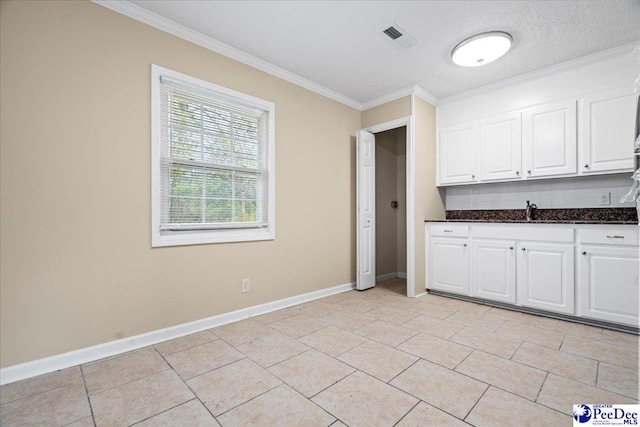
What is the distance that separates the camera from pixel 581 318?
2.74 meters

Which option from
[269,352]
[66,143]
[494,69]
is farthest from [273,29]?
[269,352]

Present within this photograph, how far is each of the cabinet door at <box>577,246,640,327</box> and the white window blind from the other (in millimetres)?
2977

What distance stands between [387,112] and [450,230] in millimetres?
1670

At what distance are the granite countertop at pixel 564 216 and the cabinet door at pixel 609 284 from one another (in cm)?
27

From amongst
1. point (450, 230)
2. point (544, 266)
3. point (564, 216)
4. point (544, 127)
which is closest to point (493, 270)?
point (544, 266)

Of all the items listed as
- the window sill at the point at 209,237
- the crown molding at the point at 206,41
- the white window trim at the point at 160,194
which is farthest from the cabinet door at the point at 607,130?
the window sill at the point at 209,237

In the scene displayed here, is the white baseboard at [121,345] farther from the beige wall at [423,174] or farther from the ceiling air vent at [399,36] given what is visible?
the ceiling air vent at [399,36]

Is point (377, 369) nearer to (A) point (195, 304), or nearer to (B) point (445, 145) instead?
(A) point (195, 304)

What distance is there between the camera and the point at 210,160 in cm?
273

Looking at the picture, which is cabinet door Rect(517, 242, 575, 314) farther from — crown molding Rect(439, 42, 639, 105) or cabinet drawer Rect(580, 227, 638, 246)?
crown molding Rect(439, 42, 639, 105)

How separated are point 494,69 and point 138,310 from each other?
3.98m

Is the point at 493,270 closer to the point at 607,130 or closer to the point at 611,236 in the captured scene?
the point at 611,236

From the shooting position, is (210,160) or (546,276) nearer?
(210,160)

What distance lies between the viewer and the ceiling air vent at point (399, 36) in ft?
8.24
